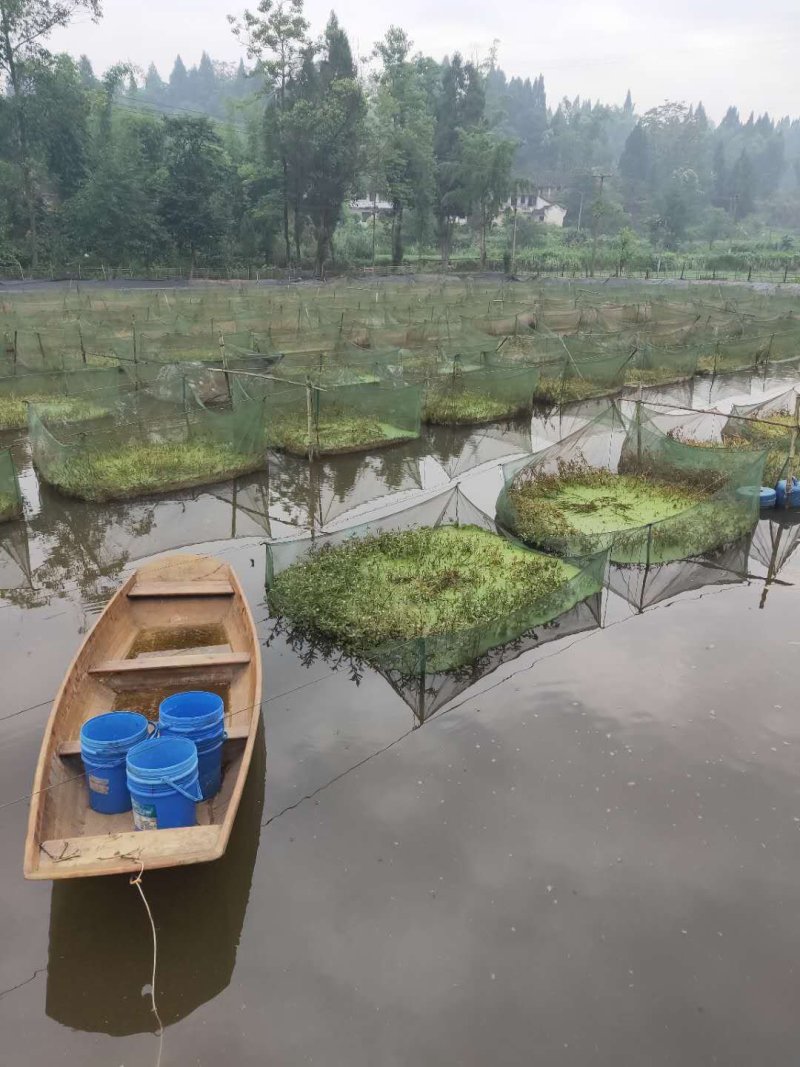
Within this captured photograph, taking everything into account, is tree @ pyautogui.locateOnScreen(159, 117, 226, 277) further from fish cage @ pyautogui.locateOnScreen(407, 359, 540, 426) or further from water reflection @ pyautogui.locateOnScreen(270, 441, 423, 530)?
water reflection @ pyautogui.locateOnScreen(270, 441, 423, 530)

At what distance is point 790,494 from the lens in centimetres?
1345

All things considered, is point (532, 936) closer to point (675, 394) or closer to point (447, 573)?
point (447, 573)

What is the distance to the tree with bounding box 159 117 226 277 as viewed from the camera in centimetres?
5481

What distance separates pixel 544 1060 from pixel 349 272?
200ft

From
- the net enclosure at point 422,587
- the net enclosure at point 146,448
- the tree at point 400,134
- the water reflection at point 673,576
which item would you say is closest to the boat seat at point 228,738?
the net enclosure at point 422,587

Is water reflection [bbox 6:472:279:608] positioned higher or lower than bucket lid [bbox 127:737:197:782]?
lower

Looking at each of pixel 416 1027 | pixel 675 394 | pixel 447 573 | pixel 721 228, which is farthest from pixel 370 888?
pixel 721 228

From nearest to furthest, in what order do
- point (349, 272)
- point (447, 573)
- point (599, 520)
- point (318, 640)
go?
point (318, 640), point (447, 573), point (599, 520), point (349, 272)

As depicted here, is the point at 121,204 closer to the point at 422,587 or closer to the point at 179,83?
the point at 422,587

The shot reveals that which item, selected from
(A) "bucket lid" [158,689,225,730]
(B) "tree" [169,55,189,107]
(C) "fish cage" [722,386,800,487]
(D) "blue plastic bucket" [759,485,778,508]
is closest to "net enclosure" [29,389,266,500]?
(A) "bucket lid" [158,689,225,730]

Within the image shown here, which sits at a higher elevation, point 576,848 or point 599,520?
point 599,520

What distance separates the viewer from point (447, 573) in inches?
408

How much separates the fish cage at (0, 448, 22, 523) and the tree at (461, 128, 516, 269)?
6233 cm

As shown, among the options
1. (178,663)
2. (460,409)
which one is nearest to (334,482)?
(460,409)
